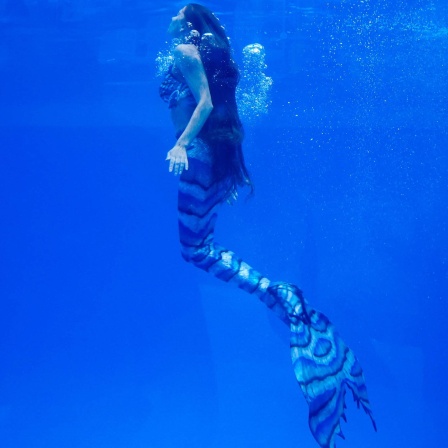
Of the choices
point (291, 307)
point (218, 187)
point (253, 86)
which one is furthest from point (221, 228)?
point (291, 307)

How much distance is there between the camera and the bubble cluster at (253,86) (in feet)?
30.0

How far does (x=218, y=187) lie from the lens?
454 cm

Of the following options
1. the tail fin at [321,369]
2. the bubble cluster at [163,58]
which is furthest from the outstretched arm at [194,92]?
the bubble cluster at [163,58]

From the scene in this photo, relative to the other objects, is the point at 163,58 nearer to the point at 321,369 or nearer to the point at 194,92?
the point at 194,92

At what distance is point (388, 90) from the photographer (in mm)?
9109

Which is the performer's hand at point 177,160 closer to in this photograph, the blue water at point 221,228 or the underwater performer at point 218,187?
the underwater performer at point 218,187

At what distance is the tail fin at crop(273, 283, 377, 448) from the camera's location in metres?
4.07

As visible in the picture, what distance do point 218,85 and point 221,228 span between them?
5.22m

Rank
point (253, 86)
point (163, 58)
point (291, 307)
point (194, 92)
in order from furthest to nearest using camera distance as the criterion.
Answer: point (253, 86) < point (163, 58) < point (291, 307) < point (194, 92)

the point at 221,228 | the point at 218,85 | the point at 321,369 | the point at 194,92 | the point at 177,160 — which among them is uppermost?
the point at 221,228

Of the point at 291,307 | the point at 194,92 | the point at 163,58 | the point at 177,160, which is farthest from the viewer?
the point at 163,58

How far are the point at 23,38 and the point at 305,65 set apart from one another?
170 inches

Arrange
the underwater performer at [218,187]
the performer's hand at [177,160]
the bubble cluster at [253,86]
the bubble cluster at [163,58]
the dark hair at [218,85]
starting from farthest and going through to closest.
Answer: the bubble cluster at [163,58] < the bubble cluster at [253,86] < the dark hair at [218,85] < the underwater performer at [218,187] < the performer's hand at [177,160]

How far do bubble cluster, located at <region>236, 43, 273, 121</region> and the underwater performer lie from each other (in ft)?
15.3
